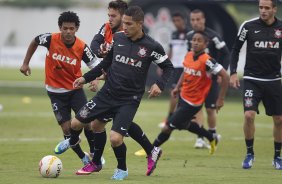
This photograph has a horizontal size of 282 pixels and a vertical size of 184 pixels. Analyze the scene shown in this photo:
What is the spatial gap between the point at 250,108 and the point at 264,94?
41cm

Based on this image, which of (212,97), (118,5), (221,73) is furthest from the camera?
(212,97)

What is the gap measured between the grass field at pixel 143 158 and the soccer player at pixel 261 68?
82 cm

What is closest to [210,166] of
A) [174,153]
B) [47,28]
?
[174,153]

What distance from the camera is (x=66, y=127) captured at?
510 inches

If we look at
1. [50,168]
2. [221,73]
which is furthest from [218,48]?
[50,168]

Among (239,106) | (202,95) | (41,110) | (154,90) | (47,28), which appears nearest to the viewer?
(154,90)

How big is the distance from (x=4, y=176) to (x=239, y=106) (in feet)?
55.1

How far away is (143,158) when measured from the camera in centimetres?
1453

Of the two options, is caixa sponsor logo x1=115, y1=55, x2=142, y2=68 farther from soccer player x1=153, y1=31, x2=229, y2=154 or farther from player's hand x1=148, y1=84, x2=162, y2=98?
soccer player x1=153, y1=31, x2=229, y2=154

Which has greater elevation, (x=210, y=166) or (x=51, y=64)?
(x=51, y=64)

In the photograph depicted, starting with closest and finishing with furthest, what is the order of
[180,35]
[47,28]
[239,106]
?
[180,35] → [239,106] → [47,28]

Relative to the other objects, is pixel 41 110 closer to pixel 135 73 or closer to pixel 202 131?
pixel 202 131

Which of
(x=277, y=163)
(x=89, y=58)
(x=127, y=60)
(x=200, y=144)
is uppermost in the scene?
(x=127, y=60)

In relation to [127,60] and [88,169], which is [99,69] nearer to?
[127,60]
